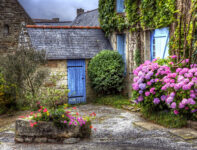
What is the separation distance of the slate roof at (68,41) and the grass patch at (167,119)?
5.19 metres

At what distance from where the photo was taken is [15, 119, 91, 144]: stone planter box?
6.92 m

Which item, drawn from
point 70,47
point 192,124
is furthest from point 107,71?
point 192,124

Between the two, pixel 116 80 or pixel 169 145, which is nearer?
pixel 169 145

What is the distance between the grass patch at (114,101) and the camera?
1180 cm

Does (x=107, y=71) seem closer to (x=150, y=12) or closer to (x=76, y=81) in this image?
(x=76, y=81)

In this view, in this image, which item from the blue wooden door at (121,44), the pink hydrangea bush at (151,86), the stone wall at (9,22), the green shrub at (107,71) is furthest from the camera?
the stone wall at (9,22)

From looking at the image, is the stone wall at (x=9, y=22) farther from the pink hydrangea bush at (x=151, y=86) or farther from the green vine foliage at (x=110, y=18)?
the pink hydrangea bush at (x=151, y=86)

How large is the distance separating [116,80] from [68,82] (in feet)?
7.43

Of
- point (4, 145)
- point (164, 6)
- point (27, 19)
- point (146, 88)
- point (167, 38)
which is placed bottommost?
point (4, 145)

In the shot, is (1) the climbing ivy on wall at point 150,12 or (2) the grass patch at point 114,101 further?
(2) the grass patch at point 114,101

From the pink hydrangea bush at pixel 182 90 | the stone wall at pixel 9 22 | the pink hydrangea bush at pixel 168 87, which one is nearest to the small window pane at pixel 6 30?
the stone wall at pixel 9 22

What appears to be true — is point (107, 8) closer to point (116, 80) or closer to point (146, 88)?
point (116, 80)

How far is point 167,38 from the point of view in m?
10.2

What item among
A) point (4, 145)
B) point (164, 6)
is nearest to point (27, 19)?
point (164, 6)
